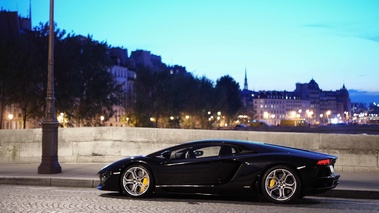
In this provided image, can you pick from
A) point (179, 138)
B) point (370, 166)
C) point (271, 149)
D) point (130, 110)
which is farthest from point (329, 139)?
point (130, 110)

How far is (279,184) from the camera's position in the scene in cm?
1200

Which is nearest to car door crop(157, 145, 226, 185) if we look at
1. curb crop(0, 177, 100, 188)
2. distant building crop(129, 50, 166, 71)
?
curb crop(0, 177, 100, 188)

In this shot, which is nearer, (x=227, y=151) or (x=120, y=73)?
(x=227, y=151)

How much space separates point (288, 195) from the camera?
11.9 meters

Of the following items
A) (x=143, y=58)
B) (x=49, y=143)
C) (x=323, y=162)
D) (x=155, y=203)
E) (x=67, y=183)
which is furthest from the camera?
(x=143, y=58)

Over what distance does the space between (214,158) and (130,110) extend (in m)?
91.3

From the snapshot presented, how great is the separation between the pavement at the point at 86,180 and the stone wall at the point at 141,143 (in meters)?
0.89

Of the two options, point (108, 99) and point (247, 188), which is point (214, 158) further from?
point (108, 99)

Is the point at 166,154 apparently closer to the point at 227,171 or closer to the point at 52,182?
the point at 227,171

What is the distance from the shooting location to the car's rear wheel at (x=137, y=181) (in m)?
12.9

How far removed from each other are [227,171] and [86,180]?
164 inches

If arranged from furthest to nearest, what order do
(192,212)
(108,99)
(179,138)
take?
(108,99) → (179,138) → (192,212)

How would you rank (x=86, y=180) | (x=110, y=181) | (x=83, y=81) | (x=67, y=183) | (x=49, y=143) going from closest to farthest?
1. (x=110, y=181)
2. (x=86, y=180)
3. (x=67, y=183)
4. (x=49, y=143)
5. (x=83, y=81)

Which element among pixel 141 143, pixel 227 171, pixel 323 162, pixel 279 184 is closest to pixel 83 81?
pixel 141 143
